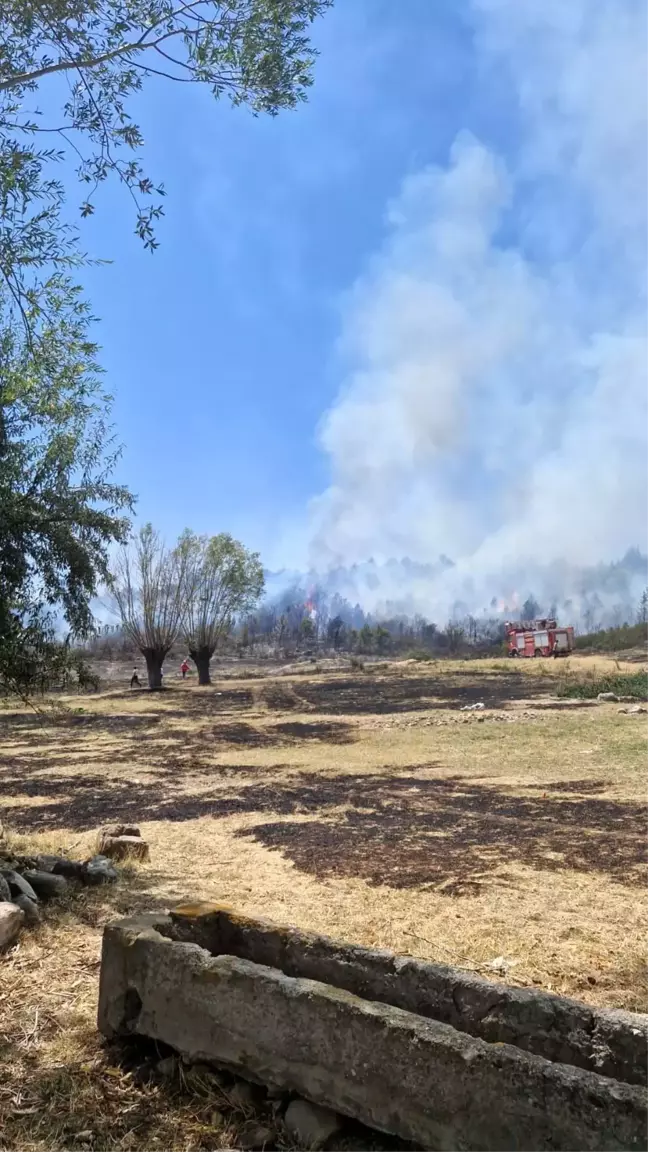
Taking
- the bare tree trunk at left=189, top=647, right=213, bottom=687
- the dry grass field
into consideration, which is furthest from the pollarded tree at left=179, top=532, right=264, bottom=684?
the dry grass field

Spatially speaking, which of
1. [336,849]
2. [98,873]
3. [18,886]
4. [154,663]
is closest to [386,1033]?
[18,886]

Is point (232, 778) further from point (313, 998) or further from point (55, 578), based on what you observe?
point (313, 998)

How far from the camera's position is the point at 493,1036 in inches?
135

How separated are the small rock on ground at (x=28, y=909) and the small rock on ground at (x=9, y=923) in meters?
0.19

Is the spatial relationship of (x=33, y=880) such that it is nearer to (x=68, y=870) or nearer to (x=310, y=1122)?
(x=68, y=870)

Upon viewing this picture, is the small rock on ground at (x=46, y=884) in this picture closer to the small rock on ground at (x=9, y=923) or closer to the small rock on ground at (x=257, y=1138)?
the small rock on ground at (x=9, y=923)

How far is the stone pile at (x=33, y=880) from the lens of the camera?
529cm

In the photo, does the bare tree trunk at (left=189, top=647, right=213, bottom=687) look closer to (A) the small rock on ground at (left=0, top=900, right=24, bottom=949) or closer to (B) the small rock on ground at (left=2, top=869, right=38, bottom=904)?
(B) the small rock on ground at (left=2, top=869, right=38, bottom=904)

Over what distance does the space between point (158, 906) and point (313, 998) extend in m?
Result: 3.53

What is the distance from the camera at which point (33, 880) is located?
21.1ft

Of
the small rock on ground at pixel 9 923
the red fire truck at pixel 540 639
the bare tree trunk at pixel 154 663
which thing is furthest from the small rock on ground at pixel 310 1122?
the red fire truck at pixel 540 639

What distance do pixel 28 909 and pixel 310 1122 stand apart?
134 inches

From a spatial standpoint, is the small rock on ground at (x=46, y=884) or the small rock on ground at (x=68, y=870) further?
the small rock on ground at (x=68, y=870)

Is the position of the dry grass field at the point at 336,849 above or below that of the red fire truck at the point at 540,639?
below
